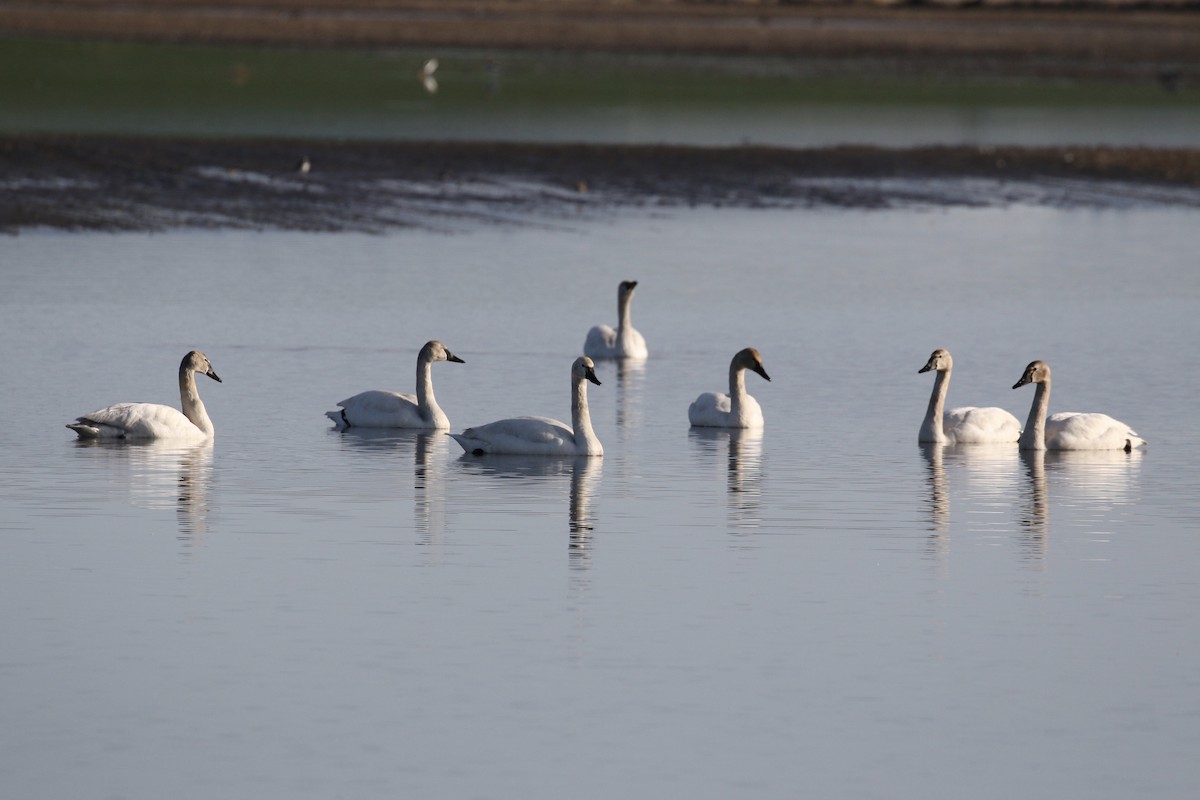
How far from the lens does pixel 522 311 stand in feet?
71.1

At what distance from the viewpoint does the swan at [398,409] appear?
15109 millimetres

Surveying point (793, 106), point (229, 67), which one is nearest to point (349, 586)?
point (793, 106)

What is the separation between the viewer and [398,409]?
1520 cm

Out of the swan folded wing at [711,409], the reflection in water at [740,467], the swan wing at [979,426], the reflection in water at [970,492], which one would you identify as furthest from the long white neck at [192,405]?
the swan wing at [979,426]

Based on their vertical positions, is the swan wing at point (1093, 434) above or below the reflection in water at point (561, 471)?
above

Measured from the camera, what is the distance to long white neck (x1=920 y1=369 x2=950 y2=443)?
14.9 meters

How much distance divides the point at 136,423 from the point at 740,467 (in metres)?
3.70

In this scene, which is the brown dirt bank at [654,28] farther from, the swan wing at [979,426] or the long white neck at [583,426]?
the long white neck at [583,426]

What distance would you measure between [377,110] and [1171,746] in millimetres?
40328

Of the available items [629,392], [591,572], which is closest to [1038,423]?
[629,392]

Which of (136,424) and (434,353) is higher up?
(434,353)

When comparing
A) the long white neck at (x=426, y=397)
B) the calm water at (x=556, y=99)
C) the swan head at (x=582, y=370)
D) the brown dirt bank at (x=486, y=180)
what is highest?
the calm water at (x=556, y=99)

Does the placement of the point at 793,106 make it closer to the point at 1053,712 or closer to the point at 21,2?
the point at 21,2

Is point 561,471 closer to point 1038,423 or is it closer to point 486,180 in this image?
point 1038,423
